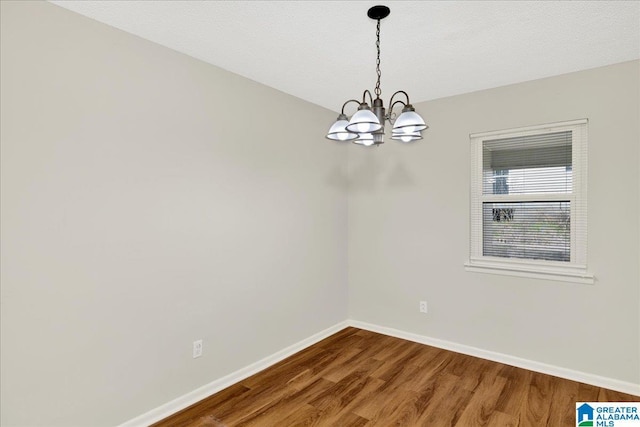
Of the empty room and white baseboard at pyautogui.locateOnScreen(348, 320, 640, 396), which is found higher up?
the empty room

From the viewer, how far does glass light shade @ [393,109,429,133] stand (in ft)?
6.10

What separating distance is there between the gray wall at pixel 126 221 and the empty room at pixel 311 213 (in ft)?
0.04

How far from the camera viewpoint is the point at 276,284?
332 centimetres

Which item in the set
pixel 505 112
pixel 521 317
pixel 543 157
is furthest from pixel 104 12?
pixel 521 317

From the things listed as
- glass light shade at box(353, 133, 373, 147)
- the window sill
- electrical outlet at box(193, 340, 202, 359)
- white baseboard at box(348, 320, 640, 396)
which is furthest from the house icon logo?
electrical outlet at box(193, 340, 202, 359)

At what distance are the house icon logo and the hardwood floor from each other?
0.04m

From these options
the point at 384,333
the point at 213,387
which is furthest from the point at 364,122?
the point at 384,333

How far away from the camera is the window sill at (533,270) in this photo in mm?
2850

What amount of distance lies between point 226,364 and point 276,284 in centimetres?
83

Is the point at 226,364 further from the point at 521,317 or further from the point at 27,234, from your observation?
the point at 521,317

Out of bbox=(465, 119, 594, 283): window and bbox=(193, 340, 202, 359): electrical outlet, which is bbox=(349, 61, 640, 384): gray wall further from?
bbox=(193, 340, 202, 359): electrical outlet

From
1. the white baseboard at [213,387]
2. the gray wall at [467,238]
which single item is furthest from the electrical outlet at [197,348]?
the gray wall at [467,238]

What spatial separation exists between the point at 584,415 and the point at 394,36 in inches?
118

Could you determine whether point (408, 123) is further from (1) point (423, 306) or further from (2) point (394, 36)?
(1) point (423, 306)
